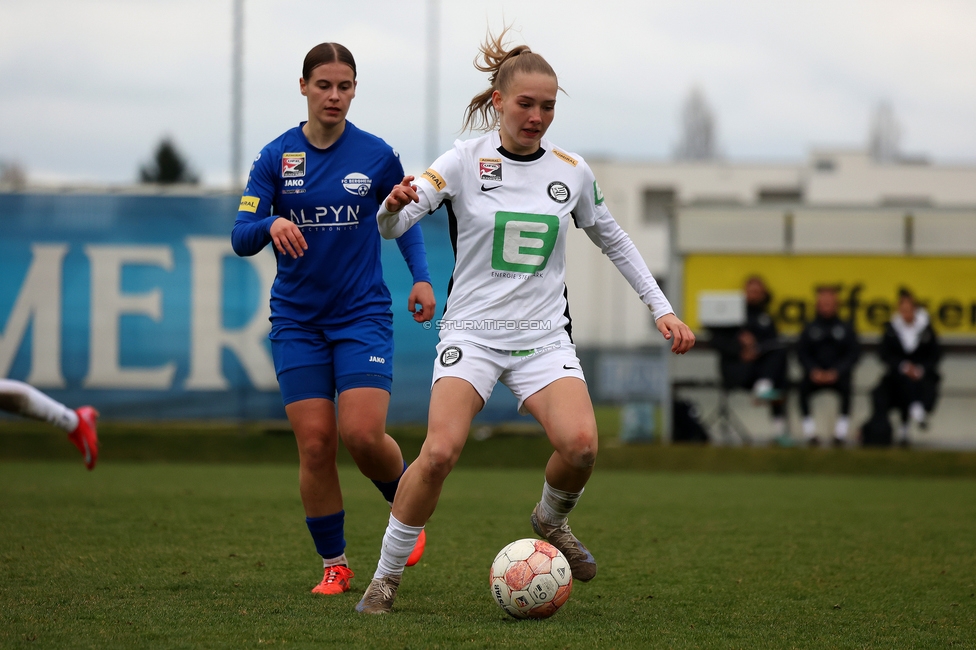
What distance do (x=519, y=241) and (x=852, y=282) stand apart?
10.0 meters

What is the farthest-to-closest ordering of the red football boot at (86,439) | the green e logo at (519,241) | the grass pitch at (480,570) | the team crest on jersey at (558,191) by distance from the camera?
the red football boot at (86,439) < the team crest on jersey at (558,191) < the green e logo at (519,241) < the grass pitch at (480,570)

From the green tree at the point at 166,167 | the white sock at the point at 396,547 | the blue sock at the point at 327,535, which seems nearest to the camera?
the white sock at the point at 396,547

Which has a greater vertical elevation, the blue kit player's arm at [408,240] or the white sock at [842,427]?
the blue kit player's arm at [408,240]

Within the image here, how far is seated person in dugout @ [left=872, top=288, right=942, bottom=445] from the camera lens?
12.9m

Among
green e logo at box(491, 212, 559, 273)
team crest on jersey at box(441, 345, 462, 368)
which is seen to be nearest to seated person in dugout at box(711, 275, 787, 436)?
green e logo at box(491, 212, 559, 273)

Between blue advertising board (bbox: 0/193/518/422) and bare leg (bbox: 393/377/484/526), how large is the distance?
822 centimetres

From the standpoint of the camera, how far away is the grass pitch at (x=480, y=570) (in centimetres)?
416

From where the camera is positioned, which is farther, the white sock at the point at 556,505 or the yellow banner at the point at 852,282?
the yellow banner at the point at 852,282

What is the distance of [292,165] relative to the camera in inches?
203

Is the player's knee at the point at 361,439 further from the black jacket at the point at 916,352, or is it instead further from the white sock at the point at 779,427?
the black jacket at the point at 916,352

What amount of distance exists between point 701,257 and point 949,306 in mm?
3043

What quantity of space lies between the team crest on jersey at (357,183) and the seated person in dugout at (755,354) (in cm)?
862

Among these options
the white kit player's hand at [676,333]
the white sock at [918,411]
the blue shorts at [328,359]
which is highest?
the white kit player's hand at [676,333]

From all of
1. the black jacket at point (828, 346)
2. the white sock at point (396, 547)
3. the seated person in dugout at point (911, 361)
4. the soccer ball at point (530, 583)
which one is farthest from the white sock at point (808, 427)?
the white sock at point (396, 547)
